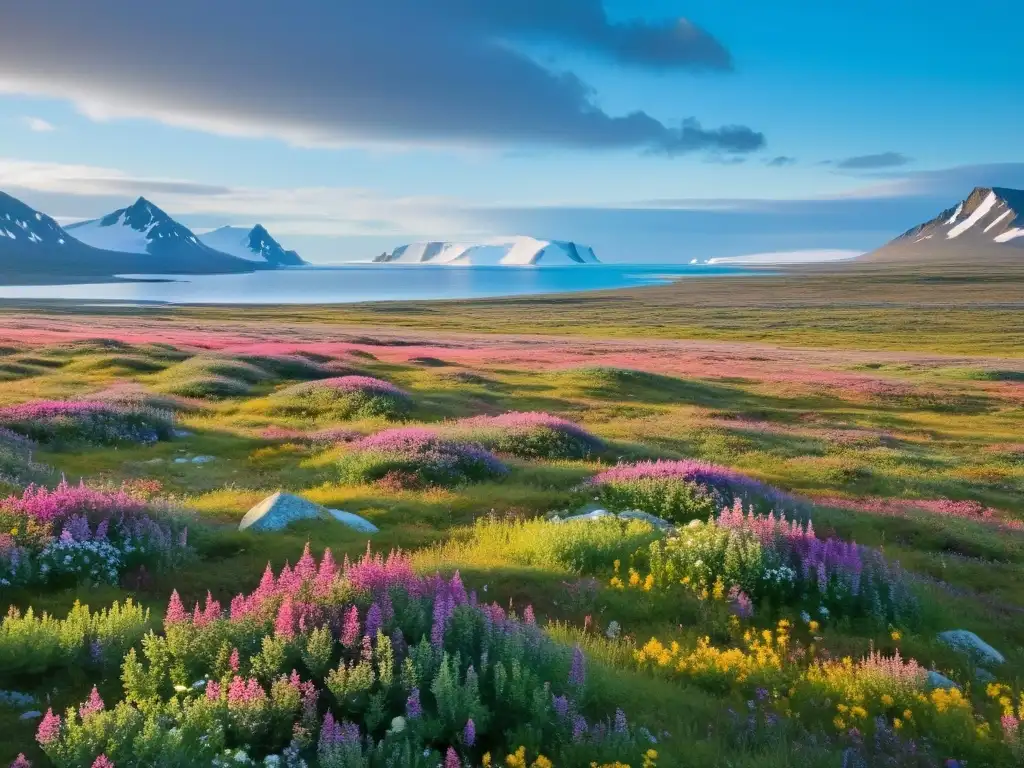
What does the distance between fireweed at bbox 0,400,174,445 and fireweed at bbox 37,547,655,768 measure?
51.7 feet

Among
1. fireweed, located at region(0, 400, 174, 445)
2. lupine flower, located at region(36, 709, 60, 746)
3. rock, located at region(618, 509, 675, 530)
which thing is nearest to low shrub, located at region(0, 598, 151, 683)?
lupine flower, located at region(36, 709, 60, 746)

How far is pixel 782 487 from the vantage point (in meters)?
20.6

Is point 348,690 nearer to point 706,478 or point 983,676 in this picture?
point 983,676

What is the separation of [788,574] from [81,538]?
29.5 ft

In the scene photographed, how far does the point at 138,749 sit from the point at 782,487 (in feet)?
61.3

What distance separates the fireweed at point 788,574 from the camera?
9.65 metres

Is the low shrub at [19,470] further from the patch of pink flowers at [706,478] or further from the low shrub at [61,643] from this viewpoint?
the patch of pink flowers at [706,478]

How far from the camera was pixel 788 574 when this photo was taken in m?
9.95

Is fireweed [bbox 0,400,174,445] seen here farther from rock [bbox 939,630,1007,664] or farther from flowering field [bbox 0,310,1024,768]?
rock [bbox 939,630,1007,664]

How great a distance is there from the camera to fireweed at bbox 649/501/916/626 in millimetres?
9648

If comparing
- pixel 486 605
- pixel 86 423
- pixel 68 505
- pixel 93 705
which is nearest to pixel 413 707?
pixel 486 605

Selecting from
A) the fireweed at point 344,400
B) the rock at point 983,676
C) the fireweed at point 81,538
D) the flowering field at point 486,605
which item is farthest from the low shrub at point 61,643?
the fireweed at point 344,400

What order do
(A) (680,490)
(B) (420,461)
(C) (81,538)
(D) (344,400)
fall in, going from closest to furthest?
(C) (81,538) < (A) (680,490) < (B) (420,461) < (D) (344,400)

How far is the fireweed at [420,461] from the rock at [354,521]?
3.15 meters
